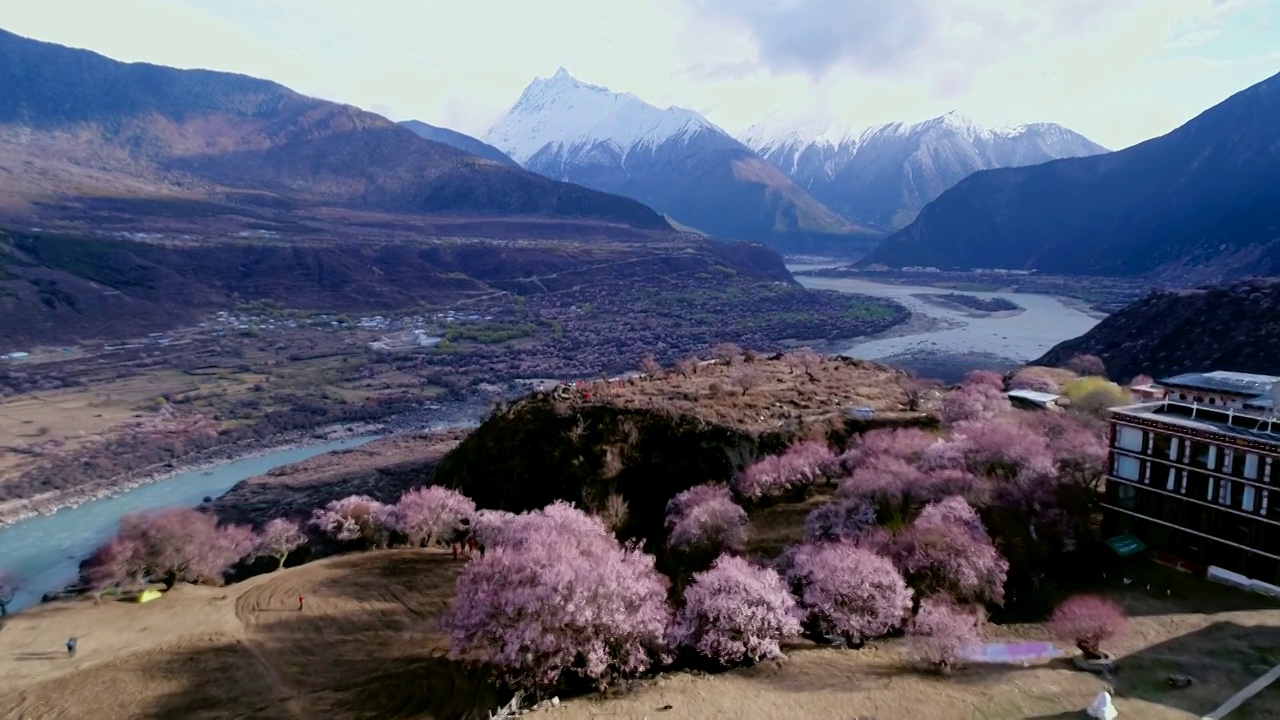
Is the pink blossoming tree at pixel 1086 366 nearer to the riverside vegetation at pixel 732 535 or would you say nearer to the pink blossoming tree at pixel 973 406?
the riverside vegetation at pixel 732 535

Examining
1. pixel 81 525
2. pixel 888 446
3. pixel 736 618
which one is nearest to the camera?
pixel 736 618

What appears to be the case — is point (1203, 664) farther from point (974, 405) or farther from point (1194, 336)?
point (1194, 336)

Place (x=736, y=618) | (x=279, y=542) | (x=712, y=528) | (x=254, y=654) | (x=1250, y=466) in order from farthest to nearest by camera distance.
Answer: (x=279, y=542)
(x=712, y=528)
(x=254, y=654)
(x=1250, y=466)
(x=736, y=618)

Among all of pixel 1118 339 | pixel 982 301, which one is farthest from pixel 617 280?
pixel 1118 339

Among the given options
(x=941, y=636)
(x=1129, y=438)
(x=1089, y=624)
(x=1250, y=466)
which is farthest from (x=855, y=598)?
(x=1250, y=466)

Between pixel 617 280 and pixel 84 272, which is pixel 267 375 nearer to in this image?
pixel 84 272

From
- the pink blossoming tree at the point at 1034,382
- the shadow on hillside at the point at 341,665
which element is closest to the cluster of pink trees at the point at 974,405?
the pink blossoming tree at the point at 1034,382

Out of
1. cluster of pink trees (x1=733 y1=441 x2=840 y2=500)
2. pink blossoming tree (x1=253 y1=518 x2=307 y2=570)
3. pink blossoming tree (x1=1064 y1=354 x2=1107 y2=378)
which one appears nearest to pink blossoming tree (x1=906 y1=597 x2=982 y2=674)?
cluster of pink trees (x1=733 y1=441 x2=840 y2=500)

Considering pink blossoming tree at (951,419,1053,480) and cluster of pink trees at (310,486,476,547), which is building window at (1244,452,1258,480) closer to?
pink blossoming tree at (951,419,1053,480)
